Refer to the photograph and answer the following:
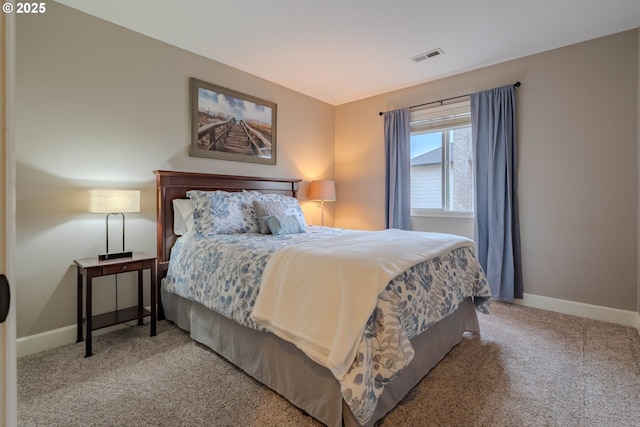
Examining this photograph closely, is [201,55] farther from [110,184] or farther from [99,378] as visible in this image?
[99,378]

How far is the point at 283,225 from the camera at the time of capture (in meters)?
2.86

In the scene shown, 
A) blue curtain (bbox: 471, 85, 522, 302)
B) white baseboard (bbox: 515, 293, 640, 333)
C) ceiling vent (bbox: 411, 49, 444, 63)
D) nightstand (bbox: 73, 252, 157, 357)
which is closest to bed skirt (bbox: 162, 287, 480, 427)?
nightstand (bbox: 73, 252, 157, 357)

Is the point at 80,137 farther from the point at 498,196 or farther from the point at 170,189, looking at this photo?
the point at 498,196

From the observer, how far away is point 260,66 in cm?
351

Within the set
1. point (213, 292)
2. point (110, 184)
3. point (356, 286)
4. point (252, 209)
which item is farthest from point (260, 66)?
point (356, 286)

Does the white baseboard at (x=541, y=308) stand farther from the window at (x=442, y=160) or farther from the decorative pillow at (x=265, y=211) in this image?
the decorative pillow at (x=265, y=211)

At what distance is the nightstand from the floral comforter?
0.70 ft

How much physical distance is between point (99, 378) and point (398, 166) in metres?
3.65

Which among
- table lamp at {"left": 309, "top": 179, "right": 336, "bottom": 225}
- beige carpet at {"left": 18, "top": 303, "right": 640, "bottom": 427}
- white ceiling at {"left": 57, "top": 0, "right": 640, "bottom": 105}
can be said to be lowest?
beige carpet at {"left": 18, "top": 303, "right": 640, "bottom": 427}

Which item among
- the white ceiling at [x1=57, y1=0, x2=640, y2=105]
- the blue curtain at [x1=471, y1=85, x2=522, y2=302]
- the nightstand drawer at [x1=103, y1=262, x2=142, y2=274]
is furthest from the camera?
the blue curtain at [x1=471, y1=85, x2=522, y2=302]

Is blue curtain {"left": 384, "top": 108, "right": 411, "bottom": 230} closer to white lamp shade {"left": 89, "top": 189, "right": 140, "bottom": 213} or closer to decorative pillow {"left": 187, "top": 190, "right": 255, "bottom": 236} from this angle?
decorative pillow {"left": 187, "top": 190, "right": 255, "bottom": 236}

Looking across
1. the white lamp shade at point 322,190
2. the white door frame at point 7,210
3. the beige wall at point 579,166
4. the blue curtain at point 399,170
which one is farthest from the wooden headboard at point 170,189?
the beige wall at point 579,166

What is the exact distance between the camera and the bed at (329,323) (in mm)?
1381

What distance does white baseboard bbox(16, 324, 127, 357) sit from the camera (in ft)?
7.22
